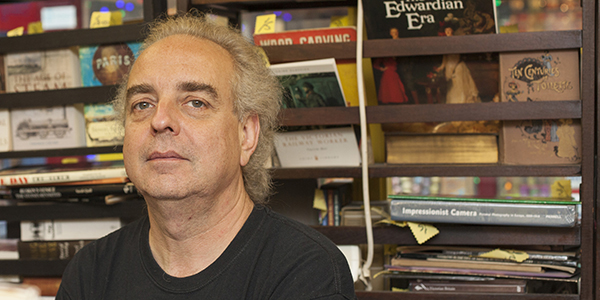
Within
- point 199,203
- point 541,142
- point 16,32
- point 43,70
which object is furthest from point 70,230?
point 541,142

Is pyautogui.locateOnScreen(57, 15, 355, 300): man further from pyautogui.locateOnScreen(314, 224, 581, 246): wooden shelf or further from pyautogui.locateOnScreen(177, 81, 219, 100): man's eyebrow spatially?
pyautogui.locateOnScreen(314, 224, 581, 246): wooden shelf

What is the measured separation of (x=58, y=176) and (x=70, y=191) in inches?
2.2

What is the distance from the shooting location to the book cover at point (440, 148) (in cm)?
137

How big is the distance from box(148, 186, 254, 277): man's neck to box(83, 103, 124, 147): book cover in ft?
1.60

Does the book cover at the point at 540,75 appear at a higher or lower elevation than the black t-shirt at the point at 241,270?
higher

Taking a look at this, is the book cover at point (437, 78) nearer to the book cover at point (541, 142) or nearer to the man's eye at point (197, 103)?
the book cover at point (541, 142)

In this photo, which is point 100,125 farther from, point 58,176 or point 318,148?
point 318,148

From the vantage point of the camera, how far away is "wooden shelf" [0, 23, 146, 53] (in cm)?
143

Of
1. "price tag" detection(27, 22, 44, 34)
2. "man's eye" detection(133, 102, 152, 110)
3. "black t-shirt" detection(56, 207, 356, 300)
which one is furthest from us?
"price tag" detection(27, 22, 44, 34)

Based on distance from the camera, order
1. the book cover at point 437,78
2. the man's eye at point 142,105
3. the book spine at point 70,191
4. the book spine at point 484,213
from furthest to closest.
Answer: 1. the book spine at point 70,191
2. the book cover at point 437,78
3. the book spine at point 484,213
4. the man's eye at point 142,105

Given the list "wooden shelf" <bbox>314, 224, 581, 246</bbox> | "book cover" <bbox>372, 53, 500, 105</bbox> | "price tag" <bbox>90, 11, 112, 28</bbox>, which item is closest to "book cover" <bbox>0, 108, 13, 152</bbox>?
"price tag" <bbox>90, 11, 112, 28</bbox>

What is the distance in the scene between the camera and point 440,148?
1395 millimetres

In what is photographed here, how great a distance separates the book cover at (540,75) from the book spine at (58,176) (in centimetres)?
106

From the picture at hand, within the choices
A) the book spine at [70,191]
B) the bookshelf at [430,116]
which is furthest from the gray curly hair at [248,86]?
the book spine at [70,191]
